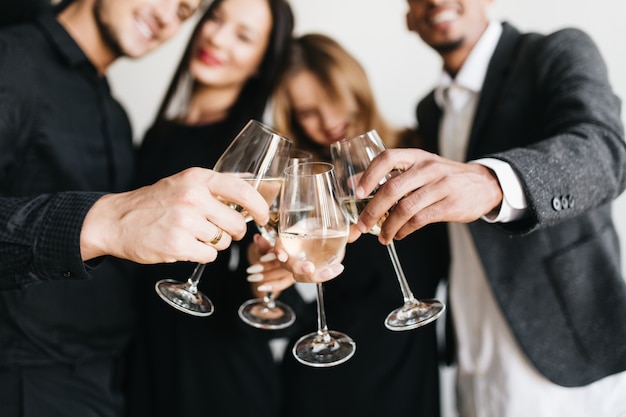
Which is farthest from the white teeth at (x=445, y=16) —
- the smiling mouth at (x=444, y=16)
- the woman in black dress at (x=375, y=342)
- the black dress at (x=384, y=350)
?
the black dress at (x=384, y=350)

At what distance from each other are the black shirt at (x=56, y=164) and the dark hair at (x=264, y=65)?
0.96 ft

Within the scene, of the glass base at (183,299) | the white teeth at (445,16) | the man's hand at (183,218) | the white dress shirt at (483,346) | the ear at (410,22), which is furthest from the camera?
the ear at (410,22)

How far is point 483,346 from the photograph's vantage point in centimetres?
122

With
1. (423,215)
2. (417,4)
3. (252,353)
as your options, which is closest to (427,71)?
(417,4)

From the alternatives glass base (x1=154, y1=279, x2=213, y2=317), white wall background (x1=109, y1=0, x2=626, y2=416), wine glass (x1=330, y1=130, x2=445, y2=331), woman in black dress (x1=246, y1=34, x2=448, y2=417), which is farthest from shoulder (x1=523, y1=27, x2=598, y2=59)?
glass base (x1=154, y1=279, x2=213, y2=317)

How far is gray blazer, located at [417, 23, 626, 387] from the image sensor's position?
1026 mm

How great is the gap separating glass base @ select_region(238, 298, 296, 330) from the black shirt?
1.29 ft

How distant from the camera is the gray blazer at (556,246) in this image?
1026mm

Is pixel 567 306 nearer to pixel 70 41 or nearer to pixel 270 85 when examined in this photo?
pixel 270 85

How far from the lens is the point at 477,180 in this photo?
80cm

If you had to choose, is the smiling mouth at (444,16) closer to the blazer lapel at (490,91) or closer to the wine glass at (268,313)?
the blazer lapel at (490,91)

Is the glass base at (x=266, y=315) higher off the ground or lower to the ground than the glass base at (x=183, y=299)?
lower

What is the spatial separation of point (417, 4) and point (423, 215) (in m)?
0.80

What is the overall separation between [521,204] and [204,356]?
89 centimetres
